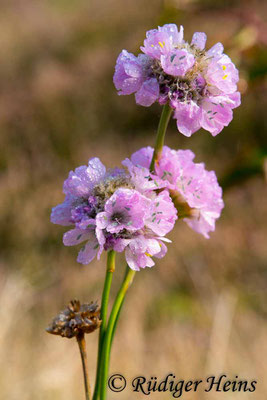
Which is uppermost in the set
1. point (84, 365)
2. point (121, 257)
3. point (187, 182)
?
point (121, 257)

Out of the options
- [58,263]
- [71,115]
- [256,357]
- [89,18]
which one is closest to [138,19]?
[89,18]

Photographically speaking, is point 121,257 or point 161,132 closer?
point 161,132

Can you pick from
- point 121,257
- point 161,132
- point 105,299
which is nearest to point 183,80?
point 161,132

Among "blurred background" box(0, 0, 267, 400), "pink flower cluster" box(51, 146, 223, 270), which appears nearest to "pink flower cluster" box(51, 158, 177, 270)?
"pink flower cluster" box(51, 146, 223, 270)

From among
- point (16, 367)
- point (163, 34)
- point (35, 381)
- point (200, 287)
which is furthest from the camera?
point (200, 287)

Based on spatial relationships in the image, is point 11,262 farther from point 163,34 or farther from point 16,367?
point 163,34

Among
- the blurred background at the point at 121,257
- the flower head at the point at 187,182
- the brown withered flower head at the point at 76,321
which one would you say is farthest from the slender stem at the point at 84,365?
the blurred background at the point at 121,257

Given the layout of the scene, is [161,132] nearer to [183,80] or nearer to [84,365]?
[183,80]
